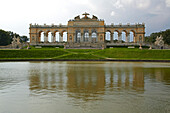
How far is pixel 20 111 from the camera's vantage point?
7949 mm

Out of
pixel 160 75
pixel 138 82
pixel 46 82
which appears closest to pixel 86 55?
pixel 160 75

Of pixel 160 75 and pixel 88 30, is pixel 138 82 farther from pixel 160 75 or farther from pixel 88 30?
pixel 88 30

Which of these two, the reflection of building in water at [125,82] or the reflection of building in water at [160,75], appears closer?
the reflection of building in water at [125,82]

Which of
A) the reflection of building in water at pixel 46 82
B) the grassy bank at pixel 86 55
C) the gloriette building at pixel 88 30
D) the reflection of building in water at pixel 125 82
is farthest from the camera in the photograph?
the gloriette building at pixel 88 30

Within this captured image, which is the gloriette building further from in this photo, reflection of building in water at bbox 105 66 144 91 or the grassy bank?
reflection of building in water at bbox 105 66 144 91

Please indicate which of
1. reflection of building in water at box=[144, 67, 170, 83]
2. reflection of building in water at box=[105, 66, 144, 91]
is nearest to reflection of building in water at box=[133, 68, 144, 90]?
reflection of building in water at box=[105, 66, 144, 91]

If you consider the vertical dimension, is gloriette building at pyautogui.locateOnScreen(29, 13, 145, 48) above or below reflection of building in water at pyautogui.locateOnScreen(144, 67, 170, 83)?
above

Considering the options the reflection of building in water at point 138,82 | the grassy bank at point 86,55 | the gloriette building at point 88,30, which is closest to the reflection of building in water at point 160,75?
the reflection of building in water at point 138,82

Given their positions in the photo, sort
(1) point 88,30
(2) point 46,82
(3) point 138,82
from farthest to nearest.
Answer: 1. (1) point 88,30
2. (3) point 138,82
3. (2) point 46,82

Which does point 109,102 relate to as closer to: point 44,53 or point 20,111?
point 20,111

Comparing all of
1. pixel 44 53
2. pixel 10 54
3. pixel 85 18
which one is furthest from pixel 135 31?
pixel 10 54

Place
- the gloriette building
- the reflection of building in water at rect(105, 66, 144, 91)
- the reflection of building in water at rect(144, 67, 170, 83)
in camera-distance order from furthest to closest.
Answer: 1. the gloriette building
2. the reflection of building in water at rect(144, 67, 170, 83)
3. the reflection of building in water at rect(105, 66, 144, 91)

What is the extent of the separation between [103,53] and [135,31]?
3630cm

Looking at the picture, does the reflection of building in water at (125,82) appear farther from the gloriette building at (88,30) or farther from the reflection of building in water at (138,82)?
the gloriette building at (88,30)
